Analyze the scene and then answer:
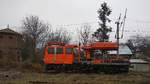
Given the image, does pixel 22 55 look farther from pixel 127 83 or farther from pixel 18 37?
pixel 127 83

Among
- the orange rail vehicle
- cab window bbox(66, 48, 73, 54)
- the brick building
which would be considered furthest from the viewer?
the brick building

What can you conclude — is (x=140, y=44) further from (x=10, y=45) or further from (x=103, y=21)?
(x=10, y=45)

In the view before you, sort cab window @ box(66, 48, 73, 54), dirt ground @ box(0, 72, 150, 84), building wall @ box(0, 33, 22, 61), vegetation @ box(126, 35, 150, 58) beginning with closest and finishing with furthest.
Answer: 1. dirt ground @ box(0, 72, 150, 84)
2. cab window @ box(66, 48, 73, 54)
3. building wall @ box(0, 33, 22, 61)
4. vegetation @ box(126, 35, 150, 58)

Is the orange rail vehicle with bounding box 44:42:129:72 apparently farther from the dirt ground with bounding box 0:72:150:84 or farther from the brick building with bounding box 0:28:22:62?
the brick building with bounding box 0:28:22:62

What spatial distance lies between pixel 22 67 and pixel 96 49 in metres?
10.2

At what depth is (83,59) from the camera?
2953cm

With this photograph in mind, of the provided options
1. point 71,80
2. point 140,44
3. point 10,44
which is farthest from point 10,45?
point 140,44

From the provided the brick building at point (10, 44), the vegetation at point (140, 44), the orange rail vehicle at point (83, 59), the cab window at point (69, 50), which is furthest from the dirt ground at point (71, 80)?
the vegetation at point (140, 44)

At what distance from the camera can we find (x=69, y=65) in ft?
96.4

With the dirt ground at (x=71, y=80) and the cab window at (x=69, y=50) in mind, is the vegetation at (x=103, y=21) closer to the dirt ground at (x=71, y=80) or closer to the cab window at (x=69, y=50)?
the cab window at (x=69, y=50)

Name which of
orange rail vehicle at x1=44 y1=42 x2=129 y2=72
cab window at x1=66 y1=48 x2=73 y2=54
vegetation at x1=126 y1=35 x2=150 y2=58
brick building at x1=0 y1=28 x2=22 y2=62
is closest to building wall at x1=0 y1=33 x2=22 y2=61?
brick building at x1=0 y1=28 x2=22 y2=62

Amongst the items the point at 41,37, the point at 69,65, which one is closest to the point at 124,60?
the point at 69,65

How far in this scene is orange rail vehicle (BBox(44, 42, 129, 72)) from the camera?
28.9 metres

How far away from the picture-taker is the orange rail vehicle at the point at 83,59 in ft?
94.9
